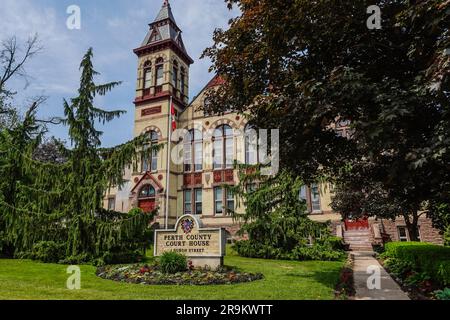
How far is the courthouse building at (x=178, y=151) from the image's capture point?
98.2 feet

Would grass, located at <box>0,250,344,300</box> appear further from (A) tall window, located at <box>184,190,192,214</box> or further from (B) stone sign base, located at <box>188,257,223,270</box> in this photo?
(A) tall window, located at <box>184,190,192,214</box>

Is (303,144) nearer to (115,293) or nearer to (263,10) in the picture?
(263,10)

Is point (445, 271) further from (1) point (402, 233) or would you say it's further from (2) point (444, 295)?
(1) point (402, 233)

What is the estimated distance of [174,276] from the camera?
1071 cm

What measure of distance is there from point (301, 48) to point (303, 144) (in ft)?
7.21

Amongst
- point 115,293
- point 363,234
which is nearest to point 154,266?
point 115,293

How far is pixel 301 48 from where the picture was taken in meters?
7.81

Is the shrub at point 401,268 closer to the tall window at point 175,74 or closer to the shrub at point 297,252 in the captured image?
the shrub at point 297,252

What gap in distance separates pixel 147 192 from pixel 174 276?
21231 millimetres

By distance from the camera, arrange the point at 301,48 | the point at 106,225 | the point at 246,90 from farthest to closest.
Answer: the point at 106,225, the point at 246,90, the point at 301,48

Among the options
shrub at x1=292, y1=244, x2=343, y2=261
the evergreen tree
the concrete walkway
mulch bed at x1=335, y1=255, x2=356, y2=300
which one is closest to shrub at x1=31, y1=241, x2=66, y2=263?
the evergreen tree

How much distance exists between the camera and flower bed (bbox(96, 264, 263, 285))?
990 cm

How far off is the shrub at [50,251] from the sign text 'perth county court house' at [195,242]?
4206 mm

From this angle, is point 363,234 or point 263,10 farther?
point 363,234
